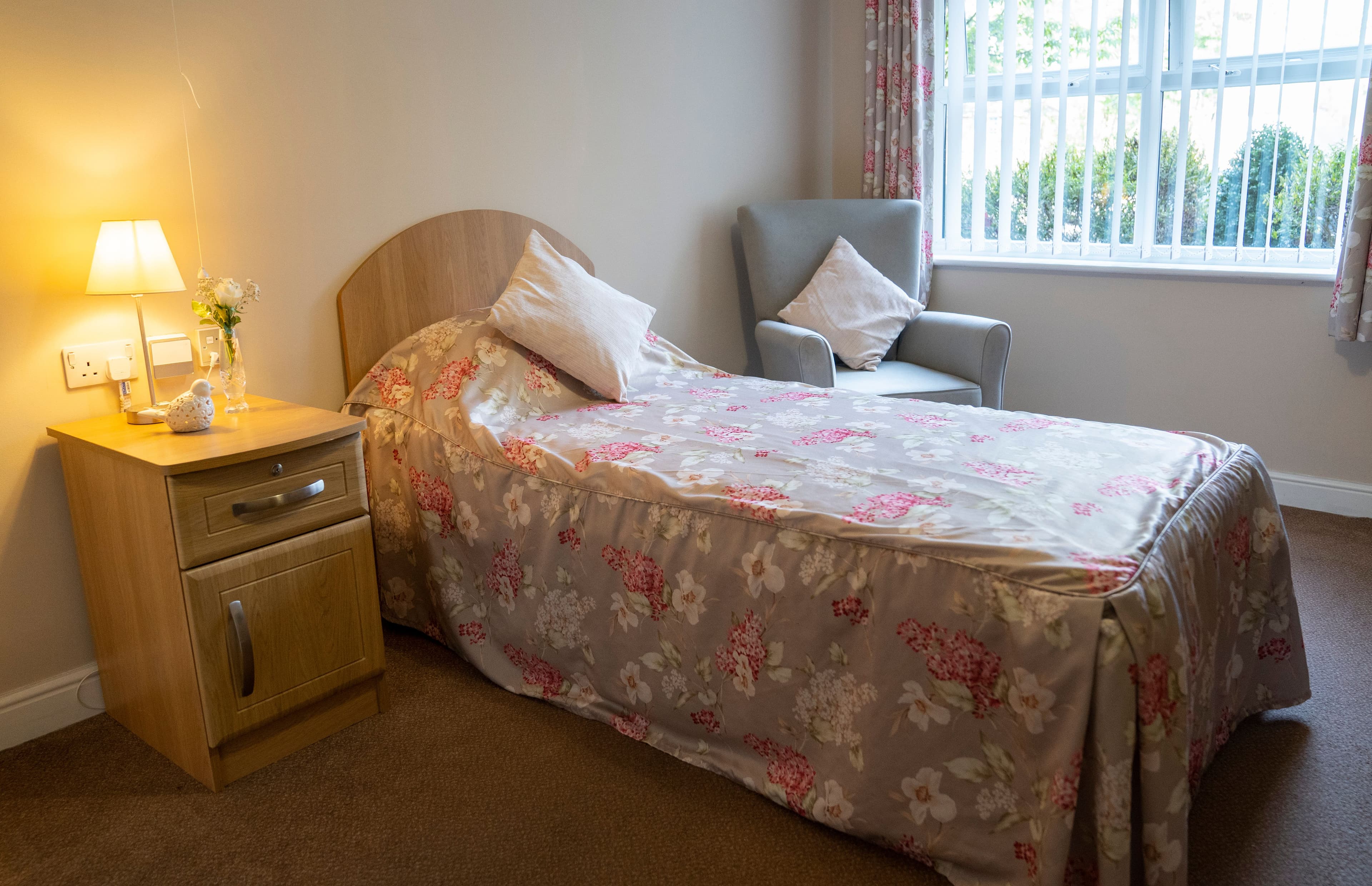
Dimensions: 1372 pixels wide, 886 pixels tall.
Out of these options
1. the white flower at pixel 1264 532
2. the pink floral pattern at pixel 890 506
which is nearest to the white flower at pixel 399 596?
the pink floral pattern at pixel 890 506

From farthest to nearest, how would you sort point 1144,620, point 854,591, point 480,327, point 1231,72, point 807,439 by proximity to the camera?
point 1231,72 → point 480,327 → point 807,439 → point 854,591 → point 1144,620

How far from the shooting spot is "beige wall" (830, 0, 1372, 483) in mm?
3225

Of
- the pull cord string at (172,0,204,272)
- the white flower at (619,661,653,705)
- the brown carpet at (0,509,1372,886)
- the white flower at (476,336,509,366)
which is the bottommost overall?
the brown carpet at (0,509,1372,886)

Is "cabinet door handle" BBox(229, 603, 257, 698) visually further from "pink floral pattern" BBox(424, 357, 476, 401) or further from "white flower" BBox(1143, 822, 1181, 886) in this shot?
"white flower" BBox(1143, 822, 1181, 886)

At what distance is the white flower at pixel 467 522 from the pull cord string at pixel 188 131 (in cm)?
79

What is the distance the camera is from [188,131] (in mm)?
2250

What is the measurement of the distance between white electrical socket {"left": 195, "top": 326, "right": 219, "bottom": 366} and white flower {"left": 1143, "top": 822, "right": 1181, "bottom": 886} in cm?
218

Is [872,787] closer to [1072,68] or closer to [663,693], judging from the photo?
[663,693]

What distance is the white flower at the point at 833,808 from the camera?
5.54ft

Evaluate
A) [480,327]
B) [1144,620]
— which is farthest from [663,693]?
[480,327]

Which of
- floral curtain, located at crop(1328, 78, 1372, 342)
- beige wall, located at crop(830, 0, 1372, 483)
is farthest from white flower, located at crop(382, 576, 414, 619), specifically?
floral curtain, located at crop(1328, 78, 1372, 342)

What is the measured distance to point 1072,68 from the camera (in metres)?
3.65

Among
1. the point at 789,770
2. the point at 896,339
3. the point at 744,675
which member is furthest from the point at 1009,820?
the point at 896,339

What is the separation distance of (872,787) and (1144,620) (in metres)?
0.54
